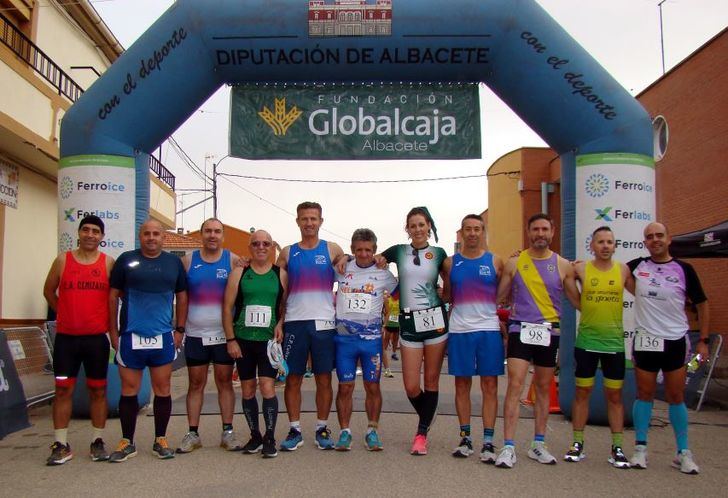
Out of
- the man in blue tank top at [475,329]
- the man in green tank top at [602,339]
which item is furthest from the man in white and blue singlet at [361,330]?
A: the man in green tank top at [602,339]

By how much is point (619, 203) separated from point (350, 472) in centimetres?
403

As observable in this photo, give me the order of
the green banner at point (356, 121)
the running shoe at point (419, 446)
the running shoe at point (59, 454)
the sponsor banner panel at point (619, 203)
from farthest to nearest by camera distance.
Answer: the green banner at point (356, 121)
the sponsor banner panel at point (619, 203)
the running shoe at point (419, 446)
the running shoe at point (59, 454)

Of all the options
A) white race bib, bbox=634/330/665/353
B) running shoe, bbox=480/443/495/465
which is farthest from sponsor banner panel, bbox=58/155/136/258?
Result: white race bib, bbox=634/330/665/353

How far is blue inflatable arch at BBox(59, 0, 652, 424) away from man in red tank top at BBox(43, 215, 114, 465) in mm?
1877

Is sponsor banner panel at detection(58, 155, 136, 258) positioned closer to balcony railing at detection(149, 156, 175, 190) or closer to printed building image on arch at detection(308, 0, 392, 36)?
printed building image on arch at detection(308, 0, 392, 36)

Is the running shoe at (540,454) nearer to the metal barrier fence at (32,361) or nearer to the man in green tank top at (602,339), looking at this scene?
the man in green tank top at (602,339)

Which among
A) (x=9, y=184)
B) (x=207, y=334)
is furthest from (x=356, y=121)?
(x=9, y=184)

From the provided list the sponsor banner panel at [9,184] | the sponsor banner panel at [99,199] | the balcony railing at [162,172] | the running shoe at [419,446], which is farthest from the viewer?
the balcony railing at [162,172]

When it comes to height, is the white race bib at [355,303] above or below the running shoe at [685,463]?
above

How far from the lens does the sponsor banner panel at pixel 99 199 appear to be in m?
7.15

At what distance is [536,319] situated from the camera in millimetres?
5477

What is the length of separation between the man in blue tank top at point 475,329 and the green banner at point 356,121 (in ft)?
7.82

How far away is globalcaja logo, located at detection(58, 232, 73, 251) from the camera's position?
7.17 metres

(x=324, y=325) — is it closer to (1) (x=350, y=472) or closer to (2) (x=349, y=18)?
(1) (x=350, y=472)
